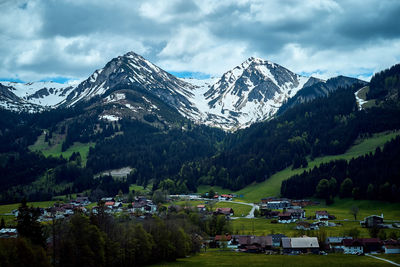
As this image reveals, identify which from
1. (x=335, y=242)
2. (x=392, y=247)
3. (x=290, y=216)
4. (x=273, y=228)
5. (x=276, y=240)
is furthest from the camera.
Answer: (x=290, y=216)

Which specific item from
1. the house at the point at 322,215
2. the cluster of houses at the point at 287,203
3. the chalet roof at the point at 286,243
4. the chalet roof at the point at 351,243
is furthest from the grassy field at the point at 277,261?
the cluster of houses at the point at 287,203

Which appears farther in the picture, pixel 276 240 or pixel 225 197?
pixel 225 197

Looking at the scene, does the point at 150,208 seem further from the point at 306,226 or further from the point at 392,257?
the point at 392,257

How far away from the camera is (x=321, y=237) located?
91.8m

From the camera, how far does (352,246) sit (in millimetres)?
86875

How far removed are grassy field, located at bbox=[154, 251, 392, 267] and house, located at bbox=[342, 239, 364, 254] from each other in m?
4.61

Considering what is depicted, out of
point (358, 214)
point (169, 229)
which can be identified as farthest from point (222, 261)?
point (358, 214)

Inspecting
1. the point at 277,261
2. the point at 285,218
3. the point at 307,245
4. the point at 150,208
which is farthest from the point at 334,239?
the point at 150,208

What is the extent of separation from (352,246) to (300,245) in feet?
35.8

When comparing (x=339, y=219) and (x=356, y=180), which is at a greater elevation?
(x=356, y=180)

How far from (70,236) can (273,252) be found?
46.5 m

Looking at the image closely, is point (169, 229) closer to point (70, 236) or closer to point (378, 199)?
point (70, 236)

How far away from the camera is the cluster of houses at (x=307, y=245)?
282 feet

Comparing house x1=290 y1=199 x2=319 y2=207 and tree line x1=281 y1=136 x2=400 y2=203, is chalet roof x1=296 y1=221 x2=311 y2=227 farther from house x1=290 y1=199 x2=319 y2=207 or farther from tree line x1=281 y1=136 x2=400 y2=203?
house x1=290 y1=199 x2=319 y2=207
